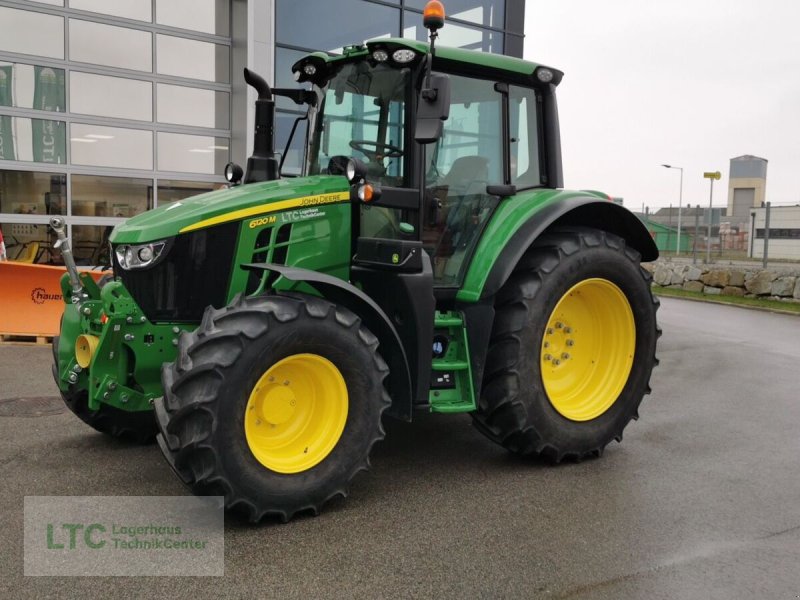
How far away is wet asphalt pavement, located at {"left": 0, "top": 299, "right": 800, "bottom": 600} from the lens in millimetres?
3258

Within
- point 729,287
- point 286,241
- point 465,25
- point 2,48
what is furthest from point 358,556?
point 729,287

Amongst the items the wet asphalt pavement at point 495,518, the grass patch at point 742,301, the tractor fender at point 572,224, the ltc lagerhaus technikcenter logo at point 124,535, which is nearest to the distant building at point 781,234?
the grass patch at point 742,301

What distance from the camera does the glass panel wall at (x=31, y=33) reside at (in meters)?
11.7

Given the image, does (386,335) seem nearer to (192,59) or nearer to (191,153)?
(191,153)

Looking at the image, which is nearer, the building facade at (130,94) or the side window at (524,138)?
the side window at (524,138)

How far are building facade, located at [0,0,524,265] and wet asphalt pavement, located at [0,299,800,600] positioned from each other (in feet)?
22.7

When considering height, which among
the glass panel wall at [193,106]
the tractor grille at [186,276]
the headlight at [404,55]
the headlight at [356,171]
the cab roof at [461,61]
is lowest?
the tractor grille at [186,276]

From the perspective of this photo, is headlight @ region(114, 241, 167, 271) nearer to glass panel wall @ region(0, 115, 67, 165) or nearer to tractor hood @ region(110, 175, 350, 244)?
tractor hood @ region(110, 175, 350, 244)

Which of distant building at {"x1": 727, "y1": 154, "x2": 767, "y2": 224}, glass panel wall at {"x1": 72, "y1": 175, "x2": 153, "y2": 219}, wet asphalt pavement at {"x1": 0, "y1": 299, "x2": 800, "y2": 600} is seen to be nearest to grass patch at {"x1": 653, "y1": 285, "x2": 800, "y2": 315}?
wet asphalt pavement at {"x1": 0, "y1": 299, "x2": 800, "y2": 600}

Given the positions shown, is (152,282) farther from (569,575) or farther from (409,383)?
(569,575)

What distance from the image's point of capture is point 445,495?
4.30 metres

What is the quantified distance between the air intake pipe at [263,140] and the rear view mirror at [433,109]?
1.46 meters

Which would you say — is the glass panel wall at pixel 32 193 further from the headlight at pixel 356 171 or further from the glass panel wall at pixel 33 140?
the headlight at pixel 356 171

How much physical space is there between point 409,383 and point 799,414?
13.3 ft
